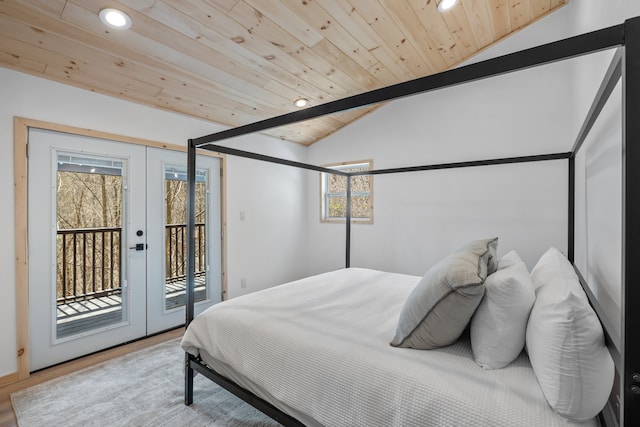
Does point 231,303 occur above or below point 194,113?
below

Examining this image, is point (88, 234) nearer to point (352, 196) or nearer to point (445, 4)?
point (352, 196)

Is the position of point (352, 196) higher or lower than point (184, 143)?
lower

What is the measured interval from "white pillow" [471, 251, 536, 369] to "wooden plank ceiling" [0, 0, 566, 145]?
209 cm

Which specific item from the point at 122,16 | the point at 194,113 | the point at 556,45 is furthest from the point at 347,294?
the point at 194,113

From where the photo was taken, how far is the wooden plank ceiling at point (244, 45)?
196 cm

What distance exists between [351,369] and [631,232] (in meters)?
0.96

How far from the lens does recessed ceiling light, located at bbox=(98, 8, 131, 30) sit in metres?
1.86

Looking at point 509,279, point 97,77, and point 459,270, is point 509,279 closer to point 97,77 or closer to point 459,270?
point 459,270

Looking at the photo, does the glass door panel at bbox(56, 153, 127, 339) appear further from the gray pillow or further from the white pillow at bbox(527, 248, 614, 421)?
the white pillow at bbox(527, 248, 614, 421)

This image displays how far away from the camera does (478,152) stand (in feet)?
10.5

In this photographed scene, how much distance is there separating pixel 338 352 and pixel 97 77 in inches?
108

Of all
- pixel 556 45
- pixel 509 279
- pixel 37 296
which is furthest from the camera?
pixel 37 296

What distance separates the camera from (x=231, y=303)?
6.35 feet

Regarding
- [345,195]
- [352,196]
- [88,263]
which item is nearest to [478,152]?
[352,196]
